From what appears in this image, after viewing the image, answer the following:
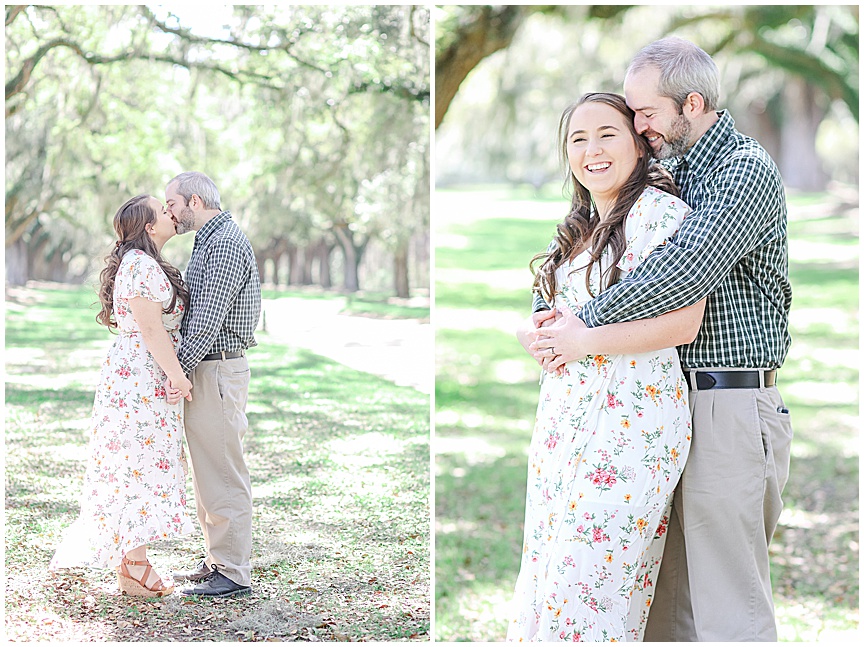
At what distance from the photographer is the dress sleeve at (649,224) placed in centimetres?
213

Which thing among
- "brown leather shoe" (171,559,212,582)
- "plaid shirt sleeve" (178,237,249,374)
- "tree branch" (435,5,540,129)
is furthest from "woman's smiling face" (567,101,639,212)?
"tree branch" (435,5,540,129)

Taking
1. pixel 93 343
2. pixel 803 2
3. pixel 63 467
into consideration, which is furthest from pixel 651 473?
pixel 803 2

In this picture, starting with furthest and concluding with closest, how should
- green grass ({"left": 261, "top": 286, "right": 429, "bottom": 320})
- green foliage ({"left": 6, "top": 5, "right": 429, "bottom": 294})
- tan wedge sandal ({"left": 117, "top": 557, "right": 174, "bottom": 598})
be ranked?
green grass ({"left": 261, "top": 286, "right": 429, "bottom": 320})
green foliage ({"left": 6, "top": 5, "right": 429, "bottom": 294})
tan wedge sandal ({"left": 117, "top": 557, "right": 174, "bottom": 598})

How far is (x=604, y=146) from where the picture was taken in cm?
221

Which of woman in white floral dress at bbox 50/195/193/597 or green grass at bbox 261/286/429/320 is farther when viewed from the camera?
green grass at bbox 261/286/429/320

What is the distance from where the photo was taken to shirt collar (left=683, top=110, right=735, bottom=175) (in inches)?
87.2

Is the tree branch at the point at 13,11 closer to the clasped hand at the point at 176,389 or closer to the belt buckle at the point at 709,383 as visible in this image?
the clasped hand at the point at 176,389

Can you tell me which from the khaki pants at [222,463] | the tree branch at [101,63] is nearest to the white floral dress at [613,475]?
the khaki pants at [222,463]

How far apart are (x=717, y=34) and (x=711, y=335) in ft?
34.6

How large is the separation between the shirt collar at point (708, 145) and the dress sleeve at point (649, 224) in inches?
5.0

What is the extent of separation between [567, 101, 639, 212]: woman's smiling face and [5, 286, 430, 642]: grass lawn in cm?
173

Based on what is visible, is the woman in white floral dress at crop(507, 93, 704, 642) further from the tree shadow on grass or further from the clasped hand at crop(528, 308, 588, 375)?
the tree shadow on grass

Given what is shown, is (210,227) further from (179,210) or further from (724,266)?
(724,266)

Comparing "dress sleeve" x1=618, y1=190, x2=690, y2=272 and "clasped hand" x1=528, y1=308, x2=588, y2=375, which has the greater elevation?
"dress sleeve" x1=618, y1=190, x2=690, y2=272
